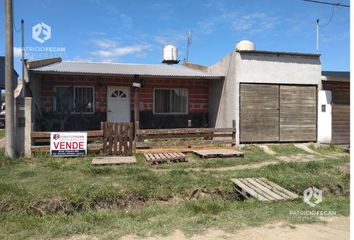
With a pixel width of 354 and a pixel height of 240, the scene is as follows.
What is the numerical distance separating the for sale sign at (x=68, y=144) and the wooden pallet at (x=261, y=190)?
515cm

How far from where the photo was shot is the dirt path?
15.7 ft

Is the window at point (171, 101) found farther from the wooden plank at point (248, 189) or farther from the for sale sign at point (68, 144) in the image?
the wooden plank at point (248, 189)

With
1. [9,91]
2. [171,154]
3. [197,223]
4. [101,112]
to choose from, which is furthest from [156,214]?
[101,112]

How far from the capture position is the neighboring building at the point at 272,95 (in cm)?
1446

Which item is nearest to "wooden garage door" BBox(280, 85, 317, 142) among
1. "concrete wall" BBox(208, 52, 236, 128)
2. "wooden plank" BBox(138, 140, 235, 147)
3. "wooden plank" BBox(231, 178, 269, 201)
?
"concrete wall" BBox(208, 52, 236, 128)

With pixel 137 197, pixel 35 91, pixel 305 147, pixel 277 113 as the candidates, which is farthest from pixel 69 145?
pixel 305 147

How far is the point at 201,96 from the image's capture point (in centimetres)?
1789

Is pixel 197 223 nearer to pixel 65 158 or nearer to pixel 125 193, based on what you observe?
pixel 125 193

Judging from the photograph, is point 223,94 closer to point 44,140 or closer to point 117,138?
point 117,138

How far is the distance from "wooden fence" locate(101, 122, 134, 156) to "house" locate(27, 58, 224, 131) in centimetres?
367

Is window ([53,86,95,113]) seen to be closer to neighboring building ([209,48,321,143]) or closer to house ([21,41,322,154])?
house ([21,41,322,154])

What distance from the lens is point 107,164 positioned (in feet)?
33.2

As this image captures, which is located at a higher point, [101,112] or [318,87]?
[318,87]

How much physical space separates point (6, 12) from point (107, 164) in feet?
17.2
